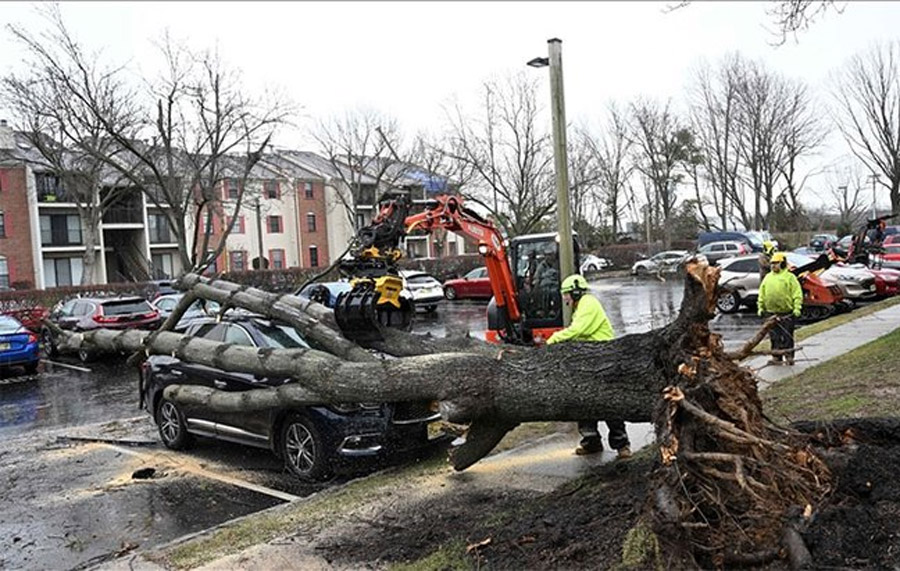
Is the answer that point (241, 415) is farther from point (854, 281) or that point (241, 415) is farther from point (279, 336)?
point (854, 281)

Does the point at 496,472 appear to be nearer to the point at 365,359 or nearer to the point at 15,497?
the point at 365,359

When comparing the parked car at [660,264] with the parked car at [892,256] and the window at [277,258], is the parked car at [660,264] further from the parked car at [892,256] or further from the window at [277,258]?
the window at [277,258]

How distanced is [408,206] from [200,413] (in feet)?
11.9

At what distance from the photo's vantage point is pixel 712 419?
158 inches

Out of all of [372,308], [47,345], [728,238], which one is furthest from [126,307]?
[728,238]

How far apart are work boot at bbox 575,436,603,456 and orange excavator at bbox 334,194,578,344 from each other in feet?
7.08

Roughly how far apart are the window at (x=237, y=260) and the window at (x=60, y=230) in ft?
35.2

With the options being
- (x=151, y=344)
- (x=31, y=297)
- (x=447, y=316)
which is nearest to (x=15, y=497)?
(x=151, y=344)

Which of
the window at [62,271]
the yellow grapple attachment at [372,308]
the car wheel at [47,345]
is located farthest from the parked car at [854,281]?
the window at [62,271]

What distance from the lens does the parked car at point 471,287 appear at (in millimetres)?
31906

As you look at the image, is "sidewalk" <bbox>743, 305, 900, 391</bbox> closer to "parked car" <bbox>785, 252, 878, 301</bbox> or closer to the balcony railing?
"parked car" <bbox>785, 252, 878, 301</bbox>

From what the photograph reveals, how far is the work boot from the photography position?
7.30m

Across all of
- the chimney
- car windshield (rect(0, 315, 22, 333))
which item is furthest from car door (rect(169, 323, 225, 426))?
the chimney

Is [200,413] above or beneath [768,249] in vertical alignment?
beneath
